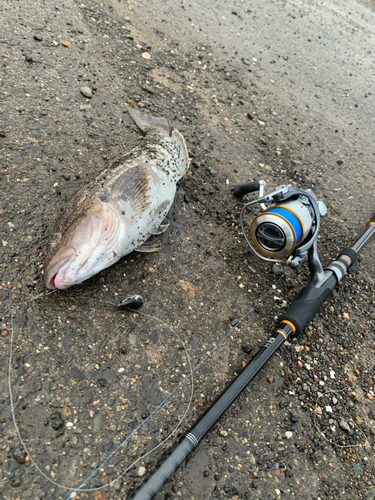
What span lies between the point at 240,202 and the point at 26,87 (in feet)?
10.0

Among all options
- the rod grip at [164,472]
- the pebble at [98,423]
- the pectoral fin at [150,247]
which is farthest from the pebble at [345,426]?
the pectoral fin at [150,247]

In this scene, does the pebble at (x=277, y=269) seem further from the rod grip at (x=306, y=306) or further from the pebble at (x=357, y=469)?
the pebble at (x=357, y=469)

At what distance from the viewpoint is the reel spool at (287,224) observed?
114 inches

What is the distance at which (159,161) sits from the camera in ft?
11.3

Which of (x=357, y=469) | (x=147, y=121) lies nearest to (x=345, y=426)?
(x=357, y=469)

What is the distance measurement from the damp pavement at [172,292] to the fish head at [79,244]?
9.9 inches

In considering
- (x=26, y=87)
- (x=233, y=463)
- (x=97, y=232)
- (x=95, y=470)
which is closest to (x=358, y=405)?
(x=233, y=463)

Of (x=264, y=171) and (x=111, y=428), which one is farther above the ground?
(x=264, y=171)

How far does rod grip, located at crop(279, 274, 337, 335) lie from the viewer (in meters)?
2.97

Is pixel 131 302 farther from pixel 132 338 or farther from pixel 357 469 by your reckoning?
pixel 357 469

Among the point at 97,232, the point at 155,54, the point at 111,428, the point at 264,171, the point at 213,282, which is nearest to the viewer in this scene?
the point at 111,428

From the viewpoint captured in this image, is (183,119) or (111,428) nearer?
(111,428)

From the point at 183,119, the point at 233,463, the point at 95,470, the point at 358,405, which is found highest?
the point at 183,119

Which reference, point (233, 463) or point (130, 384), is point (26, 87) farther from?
point (233, 463)
